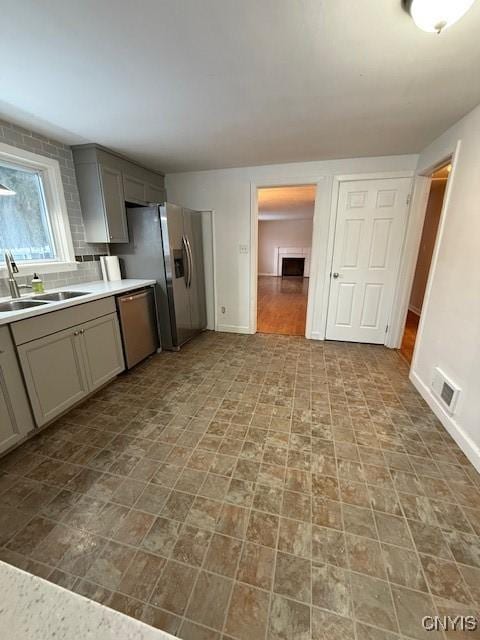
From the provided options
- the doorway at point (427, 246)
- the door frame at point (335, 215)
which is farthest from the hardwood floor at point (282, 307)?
the doorway at point (427, 246)

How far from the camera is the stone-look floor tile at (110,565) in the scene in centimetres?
111

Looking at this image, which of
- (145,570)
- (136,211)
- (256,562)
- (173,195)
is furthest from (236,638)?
(173,195)

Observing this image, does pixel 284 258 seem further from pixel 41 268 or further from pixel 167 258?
pixel 41 268

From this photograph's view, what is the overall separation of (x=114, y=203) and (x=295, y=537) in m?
3.27

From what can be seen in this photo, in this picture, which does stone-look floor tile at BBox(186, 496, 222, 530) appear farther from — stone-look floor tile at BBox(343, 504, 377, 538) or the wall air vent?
the wall air vent

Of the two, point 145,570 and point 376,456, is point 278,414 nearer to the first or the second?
point 376,456

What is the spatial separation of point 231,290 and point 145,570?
323cm

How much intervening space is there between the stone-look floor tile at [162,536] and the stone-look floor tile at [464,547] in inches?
49.4

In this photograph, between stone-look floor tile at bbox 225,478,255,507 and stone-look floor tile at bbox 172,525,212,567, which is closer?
stone-look floor tile at bbox 172,525,212,567

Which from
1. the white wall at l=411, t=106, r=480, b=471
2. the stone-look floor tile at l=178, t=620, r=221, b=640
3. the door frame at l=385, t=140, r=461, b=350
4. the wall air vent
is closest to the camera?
the stone-look floor tile at l=178, t=620, r=221, b=640

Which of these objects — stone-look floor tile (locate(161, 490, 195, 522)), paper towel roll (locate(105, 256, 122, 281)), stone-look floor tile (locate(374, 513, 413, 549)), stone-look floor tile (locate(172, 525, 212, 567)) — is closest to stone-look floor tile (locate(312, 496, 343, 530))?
stone-look floor tile (locate(374, 513, 413, 549))

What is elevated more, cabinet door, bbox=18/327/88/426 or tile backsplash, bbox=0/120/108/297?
tile backsplash, bbox=0/120/108/297

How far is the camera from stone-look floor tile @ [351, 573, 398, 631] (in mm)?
→ 1000

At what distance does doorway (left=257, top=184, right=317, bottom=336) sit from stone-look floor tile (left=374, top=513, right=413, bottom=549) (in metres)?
2.76
